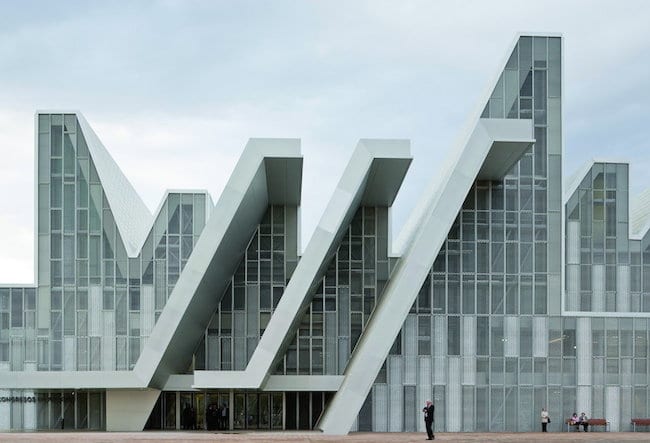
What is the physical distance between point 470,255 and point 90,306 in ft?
53.3

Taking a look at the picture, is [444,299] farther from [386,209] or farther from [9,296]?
[9,296]

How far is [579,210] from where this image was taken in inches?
1496

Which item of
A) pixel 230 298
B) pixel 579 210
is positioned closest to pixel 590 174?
pixel 579 210

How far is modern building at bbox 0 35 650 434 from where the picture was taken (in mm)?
35625

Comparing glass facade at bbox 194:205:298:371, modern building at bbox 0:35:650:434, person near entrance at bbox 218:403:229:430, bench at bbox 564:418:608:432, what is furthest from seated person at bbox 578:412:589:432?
person near entrance at bbox 218:403:229:430

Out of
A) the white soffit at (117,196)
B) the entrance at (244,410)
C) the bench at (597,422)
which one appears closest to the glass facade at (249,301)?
the entrance at (244,410)

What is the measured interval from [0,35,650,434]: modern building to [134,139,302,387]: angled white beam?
0.58 ft

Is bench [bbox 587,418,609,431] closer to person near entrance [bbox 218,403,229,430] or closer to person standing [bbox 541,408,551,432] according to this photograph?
person standing [bbox 541,408,551,432]

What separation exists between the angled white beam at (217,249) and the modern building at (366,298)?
18 centimetres

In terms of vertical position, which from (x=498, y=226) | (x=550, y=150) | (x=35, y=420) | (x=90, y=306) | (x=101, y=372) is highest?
(x=550, y=150)

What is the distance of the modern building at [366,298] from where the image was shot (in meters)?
35.6

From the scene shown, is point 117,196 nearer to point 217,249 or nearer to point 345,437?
point 217,249

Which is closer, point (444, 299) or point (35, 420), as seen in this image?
point (444, 299)

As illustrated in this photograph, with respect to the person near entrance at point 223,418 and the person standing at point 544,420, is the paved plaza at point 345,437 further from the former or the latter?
the person near entrance at point 223,418
